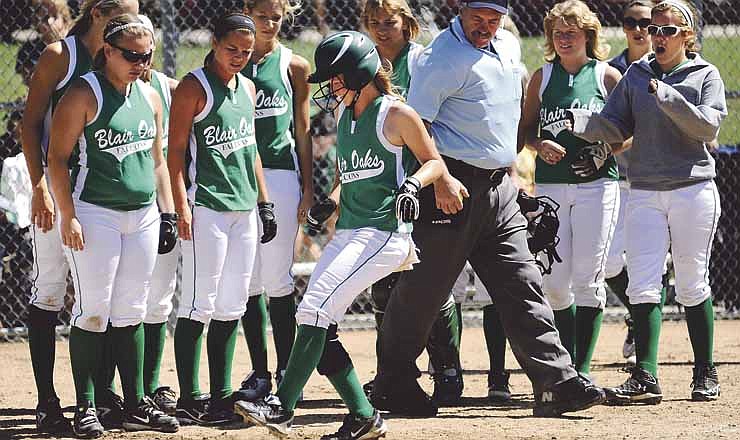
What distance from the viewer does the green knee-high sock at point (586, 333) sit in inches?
261

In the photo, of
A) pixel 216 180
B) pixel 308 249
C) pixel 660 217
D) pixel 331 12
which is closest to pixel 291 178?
pixel 216 180

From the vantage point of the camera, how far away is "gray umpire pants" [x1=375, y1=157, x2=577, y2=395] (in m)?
5.62

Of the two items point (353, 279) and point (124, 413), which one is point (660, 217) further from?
point (124, 413)

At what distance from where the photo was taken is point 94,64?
540 centimetres

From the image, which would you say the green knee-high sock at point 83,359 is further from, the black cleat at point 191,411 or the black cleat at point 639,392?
the black cleat at point 639,392

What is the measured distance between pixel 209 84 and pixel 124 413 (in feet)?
5.07

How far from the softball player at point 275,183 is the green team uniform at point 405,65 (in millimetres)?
483

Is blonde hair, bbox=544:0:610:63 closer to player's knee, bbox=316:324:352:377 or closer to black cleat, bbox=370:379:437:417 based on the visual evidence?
black cleat, bbox=370:379:437:417

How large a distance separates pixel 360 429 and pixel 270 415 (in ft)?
1.26

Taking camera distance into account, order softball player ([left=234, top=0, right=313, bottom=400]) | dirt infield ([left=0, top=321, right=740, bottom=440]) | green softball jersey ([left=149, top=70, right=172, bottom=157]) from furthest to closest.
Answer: softball player ([left=234, top=0, right=313, bottom=400]) < green softball jersey ([left=149, top=70, right=172, bottom=157]) < dirt infield ([left=0, top=321, right=740, bottom=440])

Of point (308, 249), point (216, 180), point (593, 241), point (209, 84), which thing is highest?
point (209, 84)

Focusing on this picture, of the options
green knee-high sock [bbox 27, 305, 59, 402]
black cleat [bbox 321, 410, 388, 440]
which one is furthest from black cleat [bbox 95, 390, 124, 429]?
black cleat [bbox 321, 410, 388, 440]

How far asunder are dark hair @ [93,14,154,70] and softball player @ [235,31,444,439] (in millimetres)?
802

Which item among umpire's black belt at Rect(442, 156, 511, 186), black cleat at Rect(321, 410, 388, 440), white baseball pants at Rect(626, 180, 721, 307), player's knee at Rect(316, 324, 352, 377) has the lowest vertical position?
black cleat at Rect(321, 410, 388, 440)
